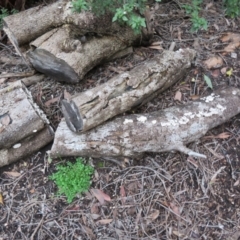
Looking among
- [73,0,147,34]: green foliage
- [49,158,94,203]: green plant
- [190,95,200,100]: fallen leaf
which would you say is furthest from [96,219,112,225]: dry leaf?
[73,0,147,34]: green foliage

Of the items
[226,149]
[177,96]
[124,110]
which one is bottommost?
[226,149]

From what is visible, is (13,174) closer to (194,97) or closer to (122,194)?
(122,194)

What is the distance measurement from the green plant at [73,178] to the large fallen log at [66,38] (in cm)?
79

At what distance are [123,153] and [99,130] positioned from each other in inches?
10.2

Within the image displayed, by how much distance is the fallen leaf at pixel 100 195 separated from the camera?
2711 mm

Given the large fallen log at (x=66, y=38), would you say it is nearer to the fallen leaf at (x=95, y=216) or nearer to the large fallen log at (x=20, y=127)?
the large fallen log at (x=20, y=127)

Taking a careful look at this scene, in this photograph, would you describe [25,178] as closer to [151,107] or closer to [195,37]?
[151,107]

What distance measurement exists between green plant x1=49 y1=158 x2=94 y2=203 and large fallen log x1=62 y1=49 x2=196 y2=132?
0.32 m

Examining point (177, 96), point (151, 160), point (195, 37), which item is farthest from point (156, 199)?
point (195, 37)

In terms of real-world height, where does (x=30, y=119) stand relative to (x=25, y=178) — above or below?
above

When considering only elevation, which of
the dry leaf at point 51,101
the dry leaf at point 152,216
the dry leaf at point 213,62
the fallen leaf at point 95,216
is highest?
the dry leaf at point 51,101

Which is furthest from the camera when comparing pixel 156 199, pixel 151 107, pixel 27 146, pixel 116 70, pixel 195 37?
pixel 195 37

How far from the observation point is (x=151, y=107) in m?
3.07

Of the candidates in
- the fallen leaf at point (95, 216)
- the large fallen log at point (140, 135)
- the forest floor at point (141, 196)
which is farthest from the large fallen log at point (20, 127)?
the fallen leaf at point (95, 216)
